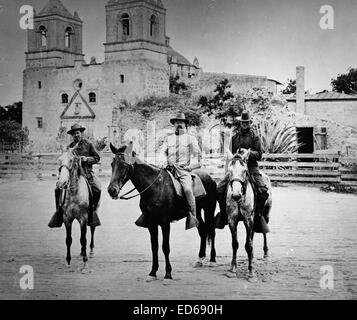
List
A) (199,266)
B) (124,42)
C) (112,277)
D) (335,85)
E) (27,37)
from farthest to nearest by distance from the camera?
1. (124,42)
2. (335,85)
3. (27,37)
4. (199,266)
5. (112,277)

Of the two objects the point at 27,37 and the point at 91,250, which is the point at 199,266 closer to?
the point at 91,250

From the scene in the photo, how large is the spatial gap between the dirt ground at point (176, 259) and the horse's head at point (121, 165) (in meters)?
1.04

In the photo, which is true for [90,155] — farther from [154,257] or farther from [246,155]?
[246,155]

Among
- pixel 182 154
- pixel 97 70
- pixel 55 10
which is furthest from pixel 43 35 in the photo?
pixel 97 70

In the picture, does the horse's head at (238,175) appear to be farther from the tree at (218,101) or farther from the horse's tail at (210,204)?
the tree at (218,101)

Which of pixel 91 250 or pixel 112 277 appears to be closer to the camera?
pixel 112 277

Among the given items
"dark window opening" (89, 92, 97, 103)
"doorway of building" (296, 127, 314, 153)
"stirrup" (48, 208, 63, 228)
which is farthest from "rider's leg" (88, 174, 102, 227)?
"dark window opening" (89, 92, 97, 103)

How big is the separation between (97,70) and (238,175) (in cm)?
1064

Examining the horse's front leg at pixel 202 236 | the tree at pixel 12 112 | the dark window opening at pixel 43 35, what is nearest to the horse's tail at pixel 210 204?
the horse's front leg at pixel 202 236

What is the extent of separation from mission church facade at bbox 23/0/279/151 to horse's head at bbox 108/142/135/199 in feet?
8.80

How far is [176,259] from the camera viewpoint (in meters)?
6.21
